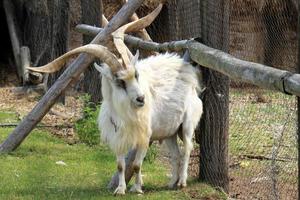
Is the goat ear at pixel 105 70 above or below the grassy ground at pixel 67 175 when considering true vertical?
above

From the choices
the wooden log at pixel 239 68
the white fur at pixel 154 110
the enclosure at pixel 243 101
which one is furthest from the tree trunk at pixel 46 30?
the white fur at pixel 154 110

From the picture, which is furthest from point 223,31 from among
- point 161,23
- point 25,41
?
point 25,41

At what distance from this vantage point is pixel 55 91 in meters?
8.66

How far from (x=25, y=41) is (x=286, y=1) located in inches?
383

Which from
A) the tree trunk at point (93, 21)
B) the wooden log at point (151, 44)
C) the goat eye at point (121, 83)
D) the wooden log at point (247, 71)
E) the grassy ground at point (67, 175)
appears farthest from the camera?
the tree trunk at point (93, 21)

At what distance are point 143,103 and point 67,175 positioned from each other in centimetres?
184

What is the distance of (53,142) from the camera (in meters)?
9.99

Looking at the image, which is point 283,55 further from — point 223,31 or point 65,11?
point 65,11

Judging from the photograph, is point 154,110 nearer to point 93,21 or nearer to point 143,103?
point 143,103

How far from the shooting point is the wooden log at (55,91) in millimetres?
8367

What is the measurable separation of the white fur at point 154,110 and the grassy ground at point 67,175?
286 mm

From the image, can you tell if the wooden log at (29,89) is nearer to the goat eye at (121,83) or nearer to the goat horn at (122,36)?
the goat horn at (122,36)

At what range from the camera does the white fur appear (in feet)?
21.9

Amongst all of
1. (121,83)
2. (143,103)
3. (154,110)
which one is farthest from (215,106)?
(121,83)
